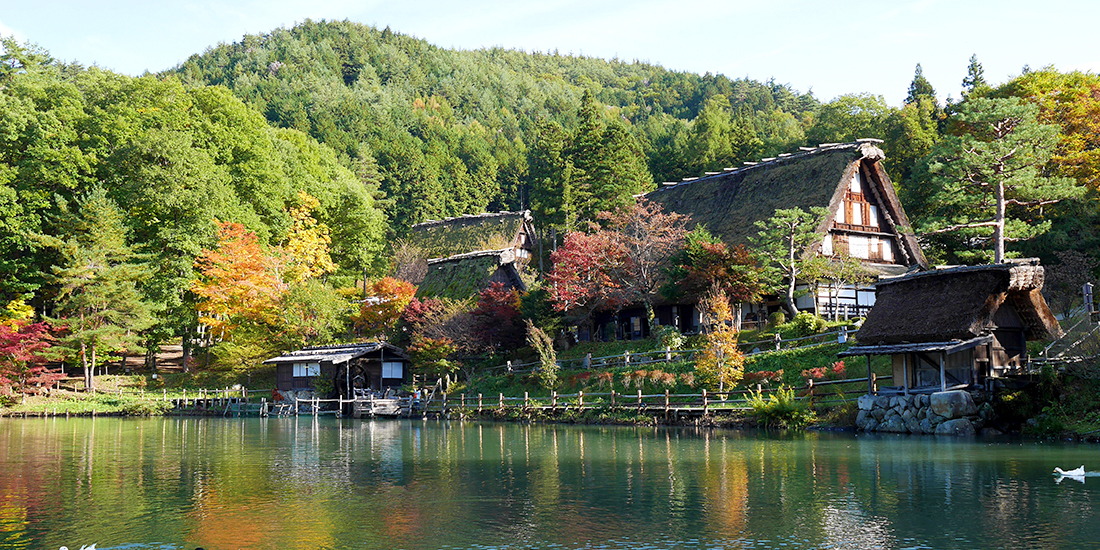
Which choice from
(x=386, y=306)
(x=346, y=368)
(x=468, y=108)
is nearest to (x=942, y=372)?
(x=346, y=368)

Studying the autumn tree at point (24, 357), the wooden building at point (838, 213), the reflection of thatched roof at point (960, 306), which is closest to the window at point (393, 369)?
the wooden building at point (838, 213)

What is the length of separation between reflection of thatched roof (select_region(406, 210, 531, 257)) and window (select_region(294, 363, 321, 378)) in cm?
2126

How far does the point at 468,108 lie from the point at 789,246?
355ft

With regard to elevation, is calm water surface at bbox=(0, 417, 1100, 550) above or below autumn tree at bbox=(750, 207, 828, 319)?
below

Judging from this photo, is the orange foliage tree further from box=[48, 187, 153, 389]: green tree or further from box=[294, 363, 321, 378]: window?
box=[294, 363, 321, 378]: window

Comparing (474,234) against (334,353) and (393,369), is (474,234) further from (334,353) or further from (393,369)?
(334,353)

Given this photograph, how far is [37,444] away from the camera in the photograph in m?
29.2

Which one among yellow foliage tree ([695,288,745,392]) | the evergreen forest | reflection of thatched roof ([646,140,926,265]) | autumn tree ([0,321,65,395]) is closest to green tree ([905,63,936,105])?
the evergreen forest

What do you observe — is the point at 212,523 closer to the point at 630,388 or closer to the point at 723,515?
the point at 723,515

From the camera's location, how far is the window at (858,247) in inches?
1686

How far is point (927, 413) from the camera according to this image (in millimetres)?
27094

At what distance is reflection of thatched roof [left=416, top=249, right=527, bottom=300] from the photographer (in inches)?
1980

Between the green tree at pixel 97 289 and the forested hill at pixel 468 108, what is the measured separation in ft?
83.0

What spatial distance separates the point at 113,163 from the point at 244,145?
808cm
